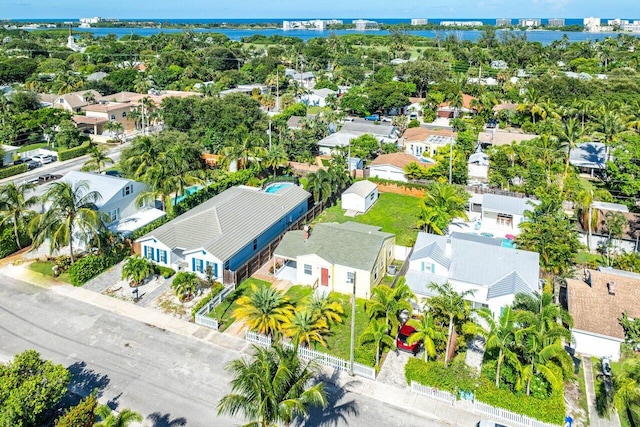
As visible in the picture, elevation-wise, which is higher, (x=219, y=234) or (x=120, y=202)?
(x=120, y=202)

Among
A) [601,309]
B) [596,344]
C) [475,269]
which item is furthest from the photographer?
[475,269]

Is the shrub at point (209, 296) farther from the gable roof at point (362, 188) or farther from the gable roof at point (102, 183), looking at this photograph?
the gable roof at point (362, 188)

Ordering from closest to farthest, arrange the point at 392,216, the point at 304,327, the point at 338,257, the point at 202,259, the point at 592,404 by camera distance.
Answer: the point at 592,404, the point at 304,327, the point at 338,257, the point at 202,259, the point at 392,216

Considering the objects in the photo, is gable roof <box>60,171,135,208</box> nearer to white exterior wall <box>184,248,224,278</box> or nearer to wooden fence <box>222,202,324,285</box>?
white exterior wall <box>184,248,224,278</box>

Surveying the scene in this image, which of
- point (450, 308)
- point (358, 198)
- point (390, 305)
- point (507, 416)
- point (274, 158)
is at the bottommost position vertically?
point (507, 416)

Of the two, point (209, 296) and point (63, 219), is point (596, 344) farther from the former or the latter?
point (63, 219)

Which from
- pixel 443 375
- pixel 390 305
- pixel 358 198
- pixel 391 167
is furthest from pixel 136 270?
pixel 391 167
